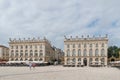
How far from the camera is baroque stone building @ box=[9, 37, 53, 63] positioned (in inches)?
4028

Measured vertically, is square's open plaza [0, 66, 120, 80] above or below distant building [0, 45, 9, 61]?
below

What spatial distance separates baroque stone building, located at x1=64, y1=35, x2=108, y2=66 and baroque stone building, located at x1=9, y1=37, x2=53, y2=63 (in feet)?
34.4

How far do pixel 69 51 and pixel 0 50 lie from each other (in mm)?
35477

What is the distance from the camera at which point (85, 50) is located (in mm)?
96312

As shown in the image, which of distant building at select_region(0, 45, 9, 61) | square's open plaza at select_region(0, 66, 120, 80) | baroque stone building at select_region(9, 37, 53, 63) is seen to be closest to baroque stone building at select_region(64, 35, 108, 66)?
baroque stone building at select_region(9, 37, 53, 63)

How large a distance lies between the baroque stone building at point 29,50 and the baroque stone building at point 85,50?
34.4ft

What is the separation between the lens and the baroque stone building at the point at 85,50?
93.8 meters

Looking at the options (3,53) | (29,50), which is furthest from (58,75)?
(3,53)

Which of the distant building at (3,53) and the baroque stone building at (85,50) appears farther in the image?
the distant building at (3,53)

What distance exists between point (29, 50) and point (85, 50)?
23.8 m

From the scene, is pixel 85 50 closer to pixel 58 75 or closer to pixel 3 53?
pixel 3 53

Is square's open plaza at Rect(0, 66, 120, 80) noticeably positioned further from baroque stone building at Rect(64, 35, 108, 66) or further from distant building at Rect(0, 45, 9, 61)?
distant building at Rect(0, 45, 9, 61)

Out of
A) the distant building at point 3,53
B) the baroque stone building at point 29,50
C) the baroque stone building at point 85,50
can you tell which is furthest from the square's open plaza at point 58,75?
the distant building at point 3,53

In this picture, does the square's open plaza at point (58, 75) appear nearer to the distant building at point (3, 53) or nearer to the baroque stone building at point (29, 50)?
the baroque stone building at point (29, 50)
